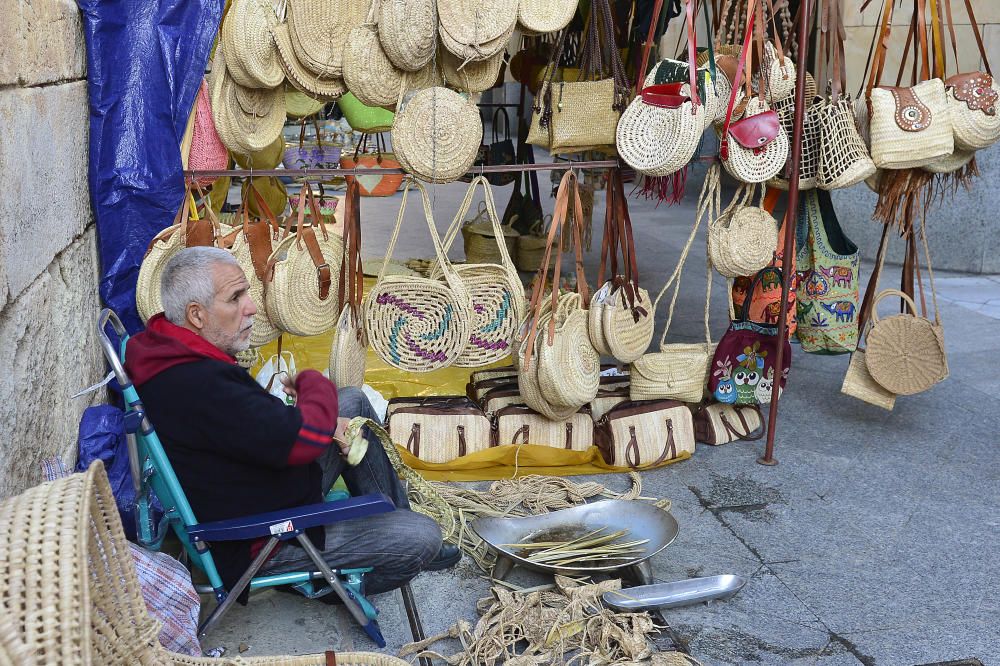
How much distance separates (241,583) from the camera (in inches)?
98.3

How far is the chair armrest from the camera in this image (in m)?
2.43

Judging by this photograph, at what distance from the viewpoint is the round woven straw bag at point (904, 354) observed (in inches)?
161

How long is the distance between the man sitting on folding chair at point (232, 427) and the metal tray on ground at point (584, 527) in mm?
466

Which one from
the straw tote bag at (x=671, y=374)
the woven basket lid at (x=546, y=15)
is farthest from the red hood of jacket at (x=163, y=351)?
the straw tote bag at (x=671, y=374)

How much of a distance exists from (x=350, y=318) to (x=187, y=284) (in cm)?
129

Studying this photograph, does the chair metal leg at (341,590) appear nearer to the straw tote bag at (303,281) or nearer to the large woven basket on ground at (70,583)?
the large woven basket on ground at (70,583)

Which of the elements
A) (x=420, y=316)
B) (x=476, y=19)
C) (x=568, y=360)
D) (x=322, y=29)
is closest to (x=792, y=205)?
(x=568, y=360)

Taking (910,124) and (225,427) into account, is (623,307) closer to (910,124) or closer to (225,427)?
(910,124)

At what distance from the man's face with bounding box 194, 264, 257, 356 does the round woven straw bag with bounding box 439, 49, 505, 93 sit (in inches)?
60.3

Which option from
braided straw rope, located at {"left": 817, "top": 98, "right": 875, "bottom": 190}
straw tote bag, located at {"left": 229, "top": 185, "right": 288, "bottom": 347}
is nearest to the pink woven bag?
straw tote bag, located at {"left": 229, "top": 185, "right": 288, "bottom": 347}

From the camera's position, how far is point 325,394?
2543mm

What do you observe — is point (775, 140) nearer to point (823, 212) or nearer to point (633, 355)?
point (823, 212)

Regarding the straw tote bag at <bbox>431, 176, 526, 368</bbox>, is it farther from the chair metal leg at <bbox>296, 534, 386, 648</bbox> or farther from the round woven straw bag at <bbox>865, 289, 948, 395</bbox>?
the round woven straw bag at <bbox>865, 289, 948, 395</bbox>

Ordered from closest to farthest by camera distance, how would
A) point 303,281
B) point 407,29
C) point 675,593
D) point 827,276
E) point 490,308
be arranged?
point 675,593 → point 407,29 → point 303,281 → point 490,308 → point 827,276
